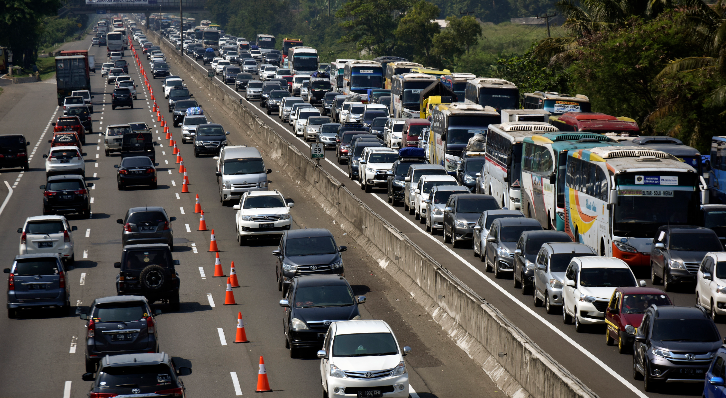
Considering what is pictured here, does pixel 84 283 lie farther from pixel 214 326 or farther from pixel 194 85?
pixel 194 85

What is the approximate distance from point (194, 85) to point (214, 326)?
77.2 metres

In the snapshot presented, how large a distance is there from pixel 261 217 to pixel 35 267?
1046 cm

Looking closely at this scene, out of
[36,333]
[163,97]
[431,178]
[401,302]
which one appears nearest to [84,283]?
[36,333]

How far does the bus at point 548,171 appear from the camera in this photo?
32.7 m

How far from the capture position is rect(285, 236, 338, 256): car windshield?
89.1 ft

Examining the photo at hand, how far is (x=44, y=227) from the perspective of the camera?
31.6 m

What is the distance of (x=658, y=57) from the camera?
169 ft

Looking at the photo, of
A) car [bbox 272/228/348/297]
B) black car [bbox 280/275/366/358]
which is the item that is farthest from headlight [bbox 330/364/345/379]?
car [bbox 272/228/348/297]

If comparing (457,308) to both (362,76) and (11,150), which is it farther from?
(362,76)

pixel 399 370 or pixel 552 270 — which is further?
pixel 552 270

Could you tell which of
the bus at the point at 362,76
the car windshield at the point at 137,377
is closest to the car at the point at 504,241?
the car windshield at the point at 137,377

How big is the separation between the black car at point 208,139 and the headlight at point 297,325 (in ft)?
120

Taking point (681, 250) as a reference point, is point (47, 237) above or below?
below

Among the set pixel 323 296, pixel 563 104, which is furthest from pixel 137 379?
pixel 563 104
